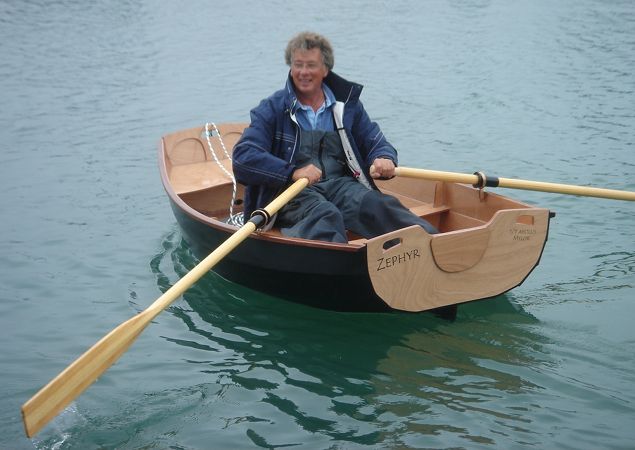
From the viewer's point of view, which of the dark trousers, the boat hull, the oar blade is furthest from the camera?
the dark trousers

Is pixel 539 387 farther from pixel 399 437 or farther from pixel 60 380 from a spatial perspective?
pixel 60 380

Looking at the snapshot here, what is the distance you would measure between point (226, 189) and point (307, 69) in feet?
7.17

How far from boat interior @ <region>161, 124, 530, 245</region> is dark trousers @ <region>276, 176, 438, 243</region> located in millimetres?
216

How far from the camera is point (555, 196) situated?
877 cm

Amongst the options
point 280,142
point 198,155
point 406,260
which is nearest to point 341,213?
point 280,142

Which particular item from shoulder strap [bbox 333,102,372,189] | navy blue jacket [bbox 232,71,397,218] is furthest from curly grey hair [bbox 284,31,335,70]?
shoulder strap [bbox 333,102,372,189]

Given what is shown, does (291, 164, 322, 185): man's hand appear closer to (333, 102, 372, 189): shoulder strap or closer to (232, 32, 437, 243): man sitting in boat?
(232, 32, 437, 243): man sitting in boat

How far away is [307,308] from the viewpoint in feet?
19.7

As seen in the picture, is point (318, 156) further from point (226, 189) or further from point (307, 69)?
point (226, 189)

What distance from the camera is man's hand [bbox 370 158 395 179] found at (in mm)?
5770

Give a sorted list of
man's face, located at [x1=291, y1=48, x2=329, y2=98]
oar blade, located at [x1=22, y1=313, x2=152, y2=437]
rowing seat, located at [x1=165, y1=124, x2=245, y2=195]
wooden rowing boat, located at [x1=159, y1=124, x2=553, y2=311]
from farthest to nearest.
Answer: rowing seat, located at [x1=165, y1=124, x2=245, y2=195]
man's face, located at [x1=291, y1=48, x2=329, y2=98]
wooden rowing boat, located at [x1=159, y1=124, x2=553, y2=311]
oar blade, located at [x1=22, y1=313, x2=152, y2=437]

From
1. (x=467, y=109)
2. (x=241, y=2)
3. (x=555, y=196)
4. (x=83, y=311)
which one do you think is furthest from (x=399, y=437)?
(x=241, y=2)

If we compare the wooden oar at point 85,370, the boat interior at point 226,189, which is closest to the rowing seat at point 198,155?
the boat interior at point 226,189

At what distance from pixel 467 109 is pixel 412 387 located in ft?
27.0
